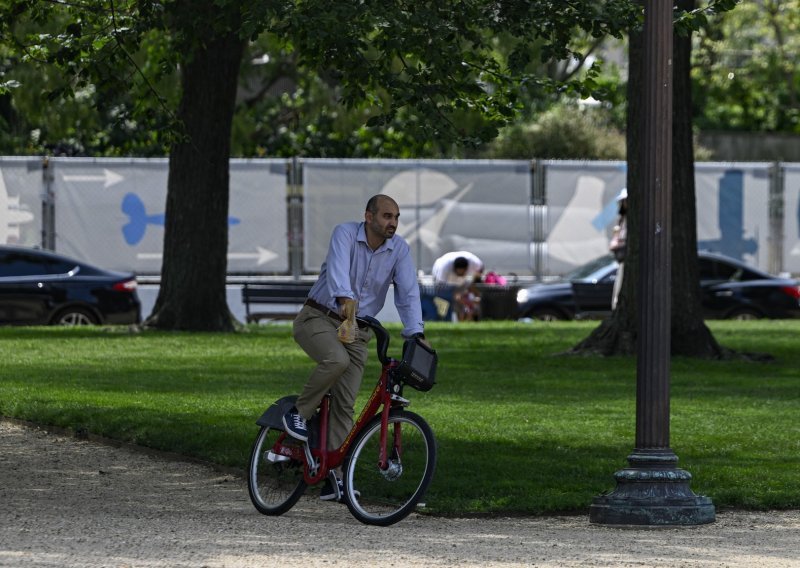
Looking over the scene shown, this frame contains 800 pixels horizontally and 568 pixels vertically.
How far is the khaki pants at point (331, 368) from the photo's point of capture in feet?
28.4

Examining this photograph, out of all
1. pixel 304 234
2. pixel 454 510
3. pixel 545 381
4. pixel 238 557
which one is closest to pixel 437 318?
pixel 304 234

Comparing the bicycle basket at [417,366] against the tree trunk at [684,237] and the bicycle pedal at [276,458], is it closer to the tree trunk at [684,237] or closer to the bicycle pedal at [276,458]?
the bicycle pedal at [276,458]

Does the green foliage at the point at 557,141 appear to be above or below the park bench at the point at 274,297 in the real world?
above

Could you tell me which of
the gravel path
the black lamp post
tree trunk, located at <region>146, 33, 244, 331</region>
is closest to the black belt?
the gravel path

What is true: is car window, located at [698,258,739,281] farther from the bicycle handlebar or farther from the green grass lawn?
the bicycle handlebar

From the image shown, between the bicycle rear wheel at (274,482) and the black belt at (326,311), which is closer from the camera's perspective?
the black belt at (326,311)

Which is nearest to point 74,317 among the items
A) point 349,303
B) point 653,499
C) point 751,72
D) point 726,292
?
point 726,292

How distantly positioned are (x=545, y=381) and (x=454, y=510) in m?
7.22

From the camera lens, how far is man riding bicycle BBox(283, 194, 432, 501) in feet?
28.1

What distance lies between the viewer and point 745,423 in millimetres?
13227

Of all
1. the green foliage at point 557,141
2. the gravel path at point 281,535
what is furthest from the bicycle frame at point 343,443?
the green foliage at point 557,141

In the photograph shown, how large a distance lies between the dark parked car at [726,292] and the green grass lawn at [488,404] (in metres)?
5.53

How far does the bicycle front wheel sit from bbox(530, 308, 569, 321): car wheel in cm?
1895

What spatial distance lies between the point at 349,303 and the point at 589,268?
1988 cm
